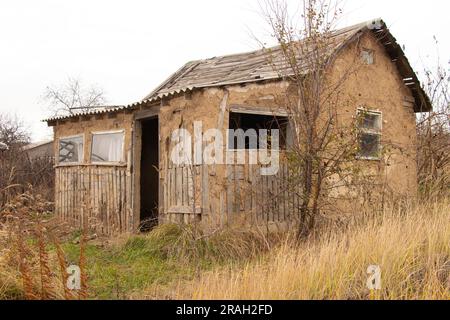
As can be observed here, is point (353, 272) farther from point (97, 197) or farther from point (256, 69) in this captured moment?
point (97, 197)

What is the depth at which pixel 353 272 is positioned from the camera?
4.64 m

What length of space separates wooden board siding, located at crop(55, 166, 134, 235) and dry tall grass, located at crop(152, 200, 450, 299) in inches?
201

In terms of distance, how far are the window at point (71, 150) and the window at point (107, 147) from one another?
0.65 m

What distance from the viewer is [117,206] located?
1021cm

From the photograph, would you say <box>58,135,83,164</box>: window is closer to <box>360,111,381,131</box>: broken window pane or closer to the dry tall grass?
<box>360,111,381,131</box>: broken window pane

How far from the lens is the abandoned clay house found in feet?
26.5

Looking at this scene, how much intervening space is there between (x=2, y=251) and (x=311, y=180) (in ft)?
13.4

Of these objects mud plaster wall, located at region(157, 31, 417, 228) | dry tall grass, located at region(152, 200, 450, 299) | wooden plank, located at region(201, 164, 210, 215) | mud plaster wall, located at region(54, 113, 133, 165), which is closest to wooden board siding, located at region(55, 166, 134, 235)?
mud plaster wall, located at region(54, 113, 133, 165)

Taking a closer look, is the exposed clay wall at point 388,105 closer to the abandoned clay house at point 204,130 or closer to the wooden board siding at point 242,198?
the abandoned clay house at point 204,130

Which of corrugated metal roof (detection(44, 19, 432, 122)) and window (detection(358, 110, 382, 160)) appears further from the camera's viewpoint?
window (detection(358, 110, 382, 160))

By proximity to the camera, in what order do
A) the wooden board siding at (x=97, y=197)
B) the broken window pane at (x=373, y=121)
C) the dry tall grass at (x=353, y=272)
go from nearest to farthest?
the dry tall grass at (x=353, y=272), the wooden board siding at (x=97, y=197), the broken window pane at (x=373, y=121)

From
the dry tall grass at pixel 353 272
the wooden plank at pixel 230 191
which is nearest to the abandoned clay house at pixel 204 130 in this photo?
the wooden plank at pixel 230 191

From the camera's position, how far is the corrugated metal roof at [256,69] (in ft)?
29.0

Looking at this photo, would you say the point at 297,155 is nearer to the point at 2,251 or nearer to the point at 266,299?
the point at 266,299
